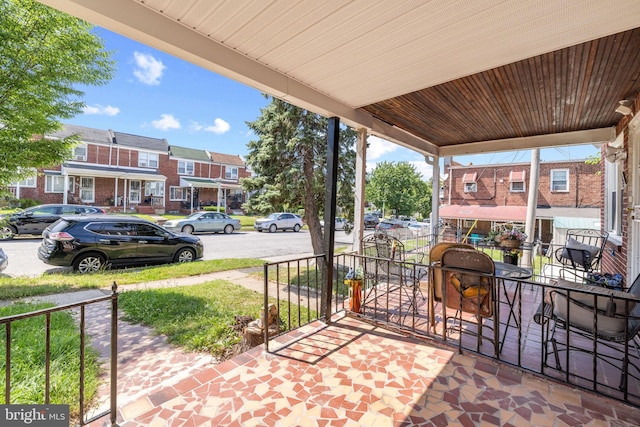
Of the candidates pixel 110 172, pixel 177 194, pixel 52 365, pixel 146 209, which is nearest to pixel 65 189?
pixel 110 172

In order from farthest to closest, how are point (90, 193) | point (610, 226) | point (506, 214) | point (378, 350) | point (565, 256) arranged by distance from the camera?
point (90, 193) → point (506, 214) → point (610, 226) → point (565, 256) → point (378, 350)

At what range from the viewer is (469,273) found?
7.94ft

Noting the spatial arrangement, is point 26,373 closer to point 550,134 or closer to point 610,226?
point 550,134

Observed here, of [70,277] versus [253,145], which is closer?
[70,277]

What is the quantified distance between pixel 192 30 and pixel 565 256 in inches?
231

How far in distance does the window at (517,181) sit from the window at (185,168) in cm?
2100

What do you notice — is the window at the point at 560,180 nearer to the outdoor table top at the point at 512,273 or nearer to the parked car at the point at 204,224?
the outdoor table top at the point at 512,273

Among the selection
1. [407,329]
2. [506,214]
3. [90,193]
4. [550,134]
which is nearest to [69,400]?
[407,329]

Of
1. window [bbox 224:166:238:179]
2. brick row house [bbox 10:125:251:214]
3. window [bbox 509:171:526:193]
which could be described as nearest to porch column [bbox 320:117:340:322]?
brick row house [bbox 10:125:251:214]

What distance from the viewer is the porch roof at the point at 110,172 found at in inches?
616

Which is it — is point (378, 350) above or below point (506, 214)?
below

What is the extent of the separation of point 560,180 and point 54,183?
26854 mm

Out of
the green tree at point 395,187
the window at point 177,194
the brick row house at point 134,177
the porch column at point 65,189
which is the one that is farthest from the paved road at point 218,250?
the green tree at point 395,187

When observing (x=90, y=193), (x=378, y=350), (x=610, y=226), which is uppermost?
(x=90, y=193)
